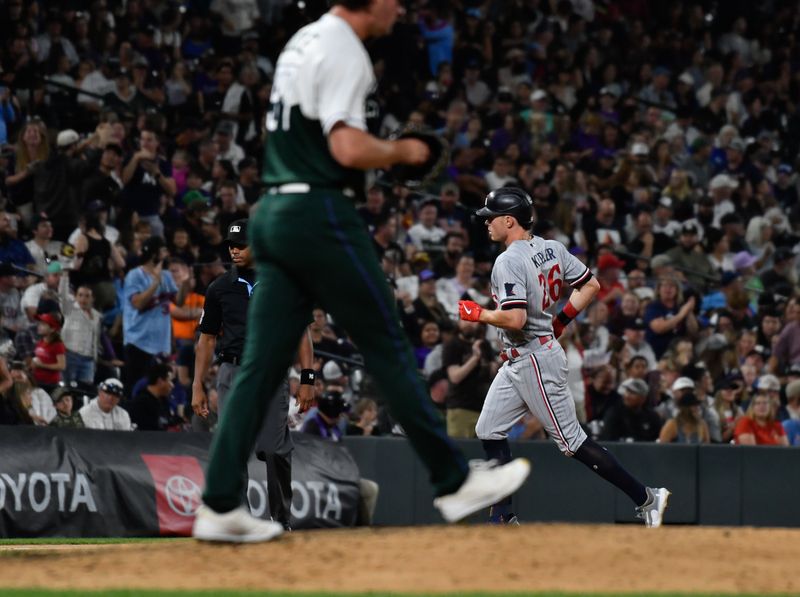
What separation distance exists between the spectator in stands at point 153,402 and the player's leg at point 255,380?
24.7 feet

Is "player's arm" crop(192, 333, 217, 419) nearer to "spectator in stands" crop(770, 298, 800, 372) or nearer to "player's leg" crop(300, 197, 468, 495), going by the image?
"player's leg" crop(300, 197, 468, 495)

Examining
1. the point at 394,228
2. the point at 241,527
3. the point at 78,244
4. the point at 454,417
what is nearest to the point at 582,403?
the point at 454,417

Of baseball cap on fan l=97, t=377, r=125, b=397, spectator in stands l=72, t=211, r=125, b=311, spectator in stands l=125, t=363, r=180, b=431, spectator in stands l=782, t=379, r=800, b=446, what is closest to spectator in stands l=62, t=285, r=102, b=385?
spectator in stands l=72, t=211, r=125, b=311

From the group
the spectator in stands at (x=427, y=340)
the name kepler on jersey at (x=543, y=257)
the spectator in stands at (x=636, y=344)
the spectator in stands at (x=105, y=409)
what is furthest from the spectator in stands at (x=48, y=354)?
the spectator in stands at (x=636, y=344)

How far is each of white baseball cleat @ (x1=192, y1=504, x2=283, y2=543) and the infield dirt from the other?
0.05m

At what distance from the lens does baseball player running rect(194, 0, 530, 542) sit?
5.82 meters

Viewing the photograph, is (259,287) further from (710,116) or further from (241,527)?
(710,116)

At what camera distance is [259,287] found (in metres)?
6.04

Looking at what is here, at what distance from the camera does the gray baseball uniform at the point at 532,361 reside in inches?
375

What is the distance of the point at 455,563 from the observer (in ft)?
18.7

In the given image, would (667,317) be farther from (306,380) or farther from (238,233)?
(238,233)

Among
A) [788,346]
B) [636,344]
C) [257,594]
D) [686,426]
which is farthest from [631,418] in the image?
[257,594]

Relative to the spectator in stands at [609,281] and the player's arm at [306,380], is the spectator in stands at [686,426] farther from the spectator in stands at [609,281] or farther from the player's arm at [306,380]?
the player's arm at [306,380]

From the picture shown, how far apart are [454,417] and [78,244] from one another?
13.5 feet
